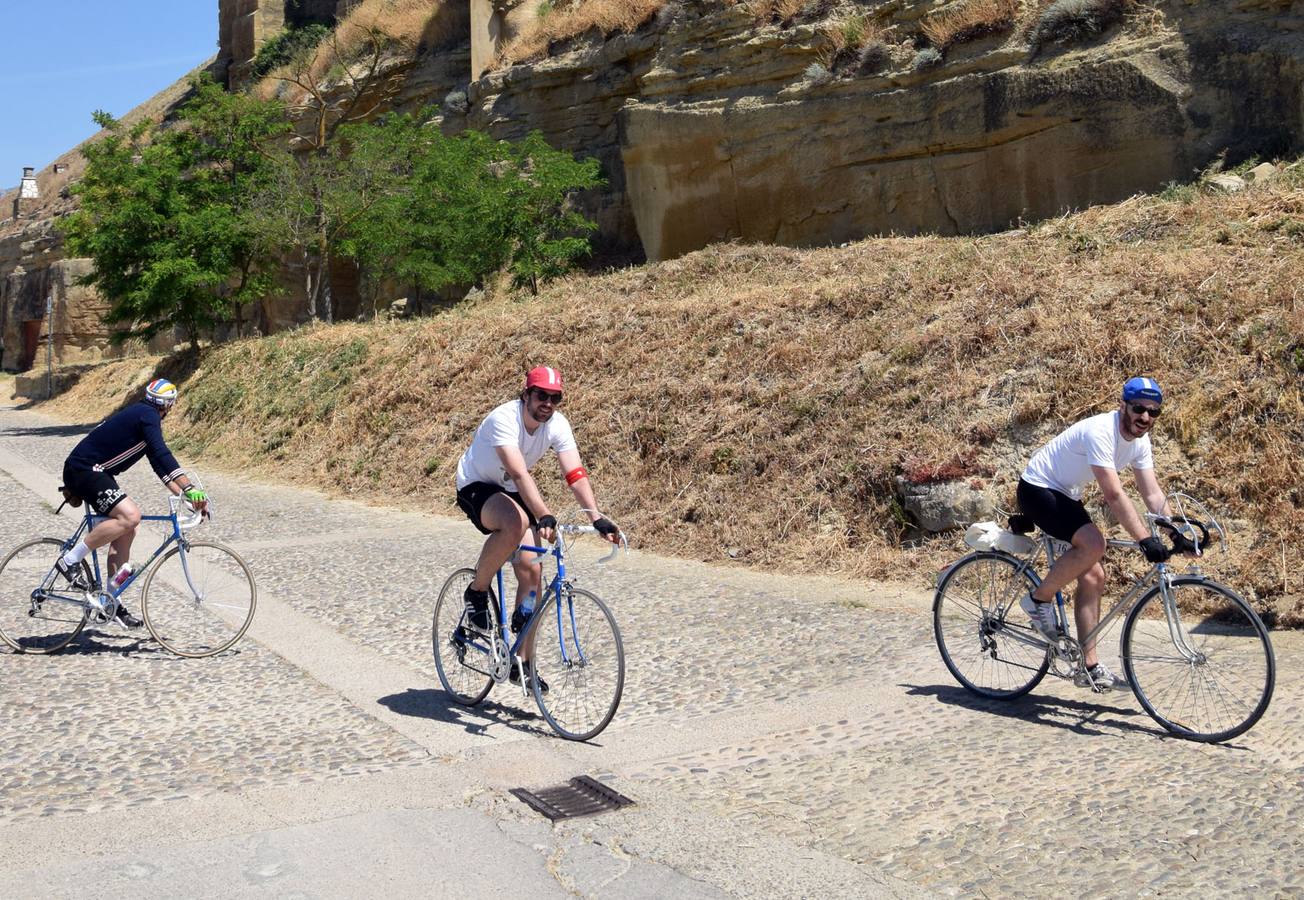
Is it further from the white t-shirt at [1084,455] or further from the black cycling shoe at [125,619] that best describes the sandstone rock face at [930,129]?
the black cycling shoe at [125,619]

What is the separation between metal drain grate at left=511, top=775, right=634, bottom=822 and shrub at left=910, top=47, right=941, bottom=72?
15973mm

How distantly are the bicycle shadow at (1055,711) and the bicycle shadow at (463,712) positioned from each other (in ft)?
6.94

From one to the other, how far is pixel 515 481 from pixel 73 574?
3.56 metres

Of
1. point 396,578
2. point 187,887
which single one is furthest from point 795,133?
point 187,887

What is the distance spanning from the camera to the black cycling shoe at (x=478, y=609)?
6.59 metres

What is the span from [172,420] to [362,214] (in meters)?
5.77

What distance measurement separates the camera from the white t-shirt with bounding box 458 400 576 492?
20.7 ft

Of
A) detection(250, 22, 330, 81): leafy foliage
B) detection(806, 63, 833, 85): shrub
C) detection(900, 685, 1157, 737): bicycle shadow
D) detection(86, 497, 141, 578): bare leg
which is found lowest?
detection(900, 685, 1157, 737): bicycle shadow

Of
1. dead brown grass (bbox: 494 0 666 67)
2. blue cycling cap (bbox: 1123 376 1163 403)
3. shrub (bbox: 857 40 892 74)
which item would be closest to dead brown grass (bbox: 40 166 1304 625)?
blue cycling cap (bbox: 1123 376 1163 403)

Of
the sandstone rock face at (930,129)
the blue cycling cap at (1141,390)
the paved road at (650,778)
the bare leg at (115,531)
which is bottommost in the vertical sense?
the paved road at (650,778)

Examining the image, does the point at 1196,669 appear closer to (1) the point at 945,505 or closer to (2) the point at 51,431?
(1) the point at 945,505

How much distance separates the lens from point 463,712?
669 centimetres

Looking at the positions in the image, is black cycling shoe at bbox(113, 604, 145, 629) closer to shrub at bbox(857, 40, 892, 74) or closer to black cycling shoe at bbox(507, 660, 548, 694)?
black cycling shoe at bbox(507, 660, 548, 694)

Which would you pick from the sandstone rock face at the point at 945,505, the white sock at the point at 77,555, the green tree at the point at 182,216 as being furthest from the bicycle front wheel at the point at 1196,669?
the green tree at the point at 182,216
